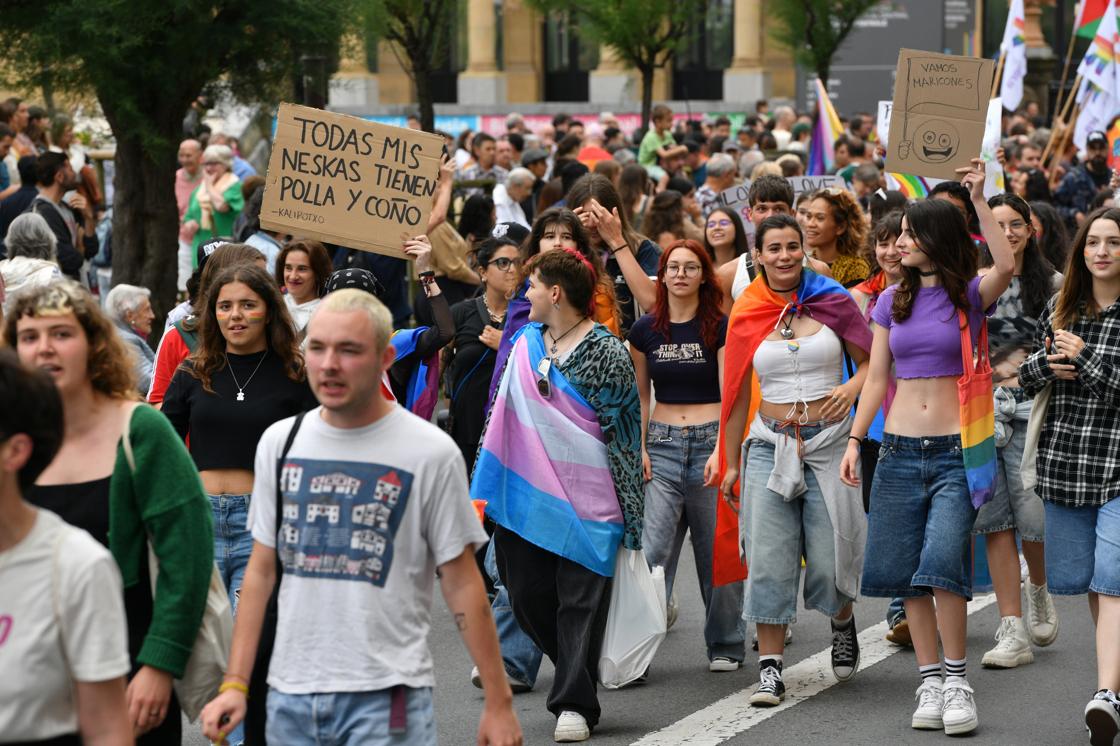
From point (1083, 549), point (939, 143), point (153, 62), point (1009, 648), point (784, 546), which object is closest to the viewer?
point (1083, 549)

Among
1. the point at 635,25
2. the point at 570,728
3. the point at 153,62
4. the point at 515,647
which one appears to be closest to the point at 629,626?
the point at 570,728

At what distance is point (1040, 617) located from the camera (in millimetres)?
7863

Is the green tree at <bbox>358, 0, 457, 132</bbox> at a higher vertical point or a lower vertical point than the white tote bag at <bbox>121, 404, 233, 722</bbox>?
higher

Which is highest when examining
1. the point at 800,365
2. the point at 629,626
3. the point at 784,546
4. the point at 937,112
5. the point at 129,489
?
the point at 937,112

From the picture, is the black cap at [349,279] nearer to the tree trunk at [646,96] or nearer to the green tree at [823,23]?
the tree trunk at [646,96]

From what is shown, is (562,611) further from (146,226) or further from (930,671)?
(146,226)

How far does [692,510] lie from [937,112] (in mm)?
2740

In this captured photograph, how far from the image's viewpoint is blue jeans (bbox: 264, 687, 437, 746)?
421 centimetres

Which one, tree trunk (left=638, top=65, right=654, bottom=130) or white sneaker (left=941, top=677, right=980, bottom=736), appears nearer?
white sneaker (left=941, top=677, right=980, bottom=736)

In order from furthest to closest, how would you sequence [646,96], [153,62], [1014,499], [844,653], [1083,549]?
[646,96] < [153,62] < [1014,499] < [844,653] < [1083,549]

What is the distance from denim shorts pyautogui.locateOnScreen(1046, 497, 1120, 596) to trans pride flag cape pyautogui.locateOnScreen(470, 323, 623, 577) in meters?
1.61

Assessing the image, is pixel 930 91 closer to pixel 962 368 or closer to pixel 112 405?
pixel 962 368

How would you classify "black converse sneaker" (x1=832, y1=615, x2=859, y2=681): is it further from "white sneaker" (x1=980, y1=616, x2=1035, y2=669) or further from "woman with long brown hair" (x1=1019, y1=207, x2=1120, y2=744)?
"woman with long brown hair" (x1=1019, y1=207, x2=1120, y2=744)

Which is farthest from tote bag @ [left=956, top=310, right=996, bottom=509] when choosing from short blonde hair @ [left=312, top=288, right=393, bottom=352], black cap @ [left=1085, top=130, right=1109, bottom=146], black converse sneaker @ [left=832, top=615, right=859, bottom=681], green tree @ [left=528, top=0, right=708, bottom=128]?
green tree @ [left=528, top=0, right=708, bottom=128]
